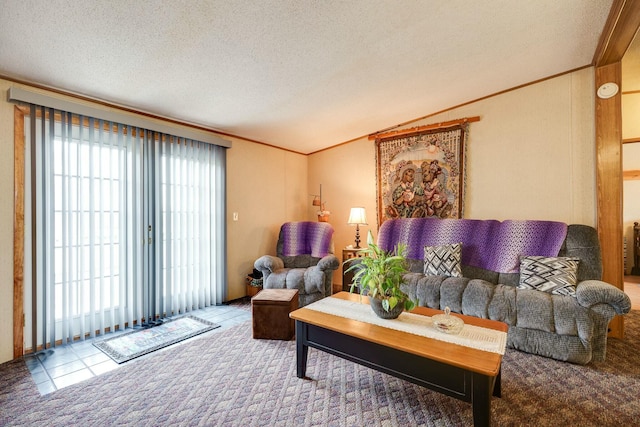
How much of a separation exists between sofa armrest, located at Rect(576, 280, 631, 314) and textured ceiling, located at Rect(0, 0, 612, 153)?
204 cm

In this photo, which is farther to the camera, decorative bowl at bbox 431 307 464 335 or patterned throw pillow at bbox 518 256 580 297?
patterned throw pillow at bbox 518 256 580 297

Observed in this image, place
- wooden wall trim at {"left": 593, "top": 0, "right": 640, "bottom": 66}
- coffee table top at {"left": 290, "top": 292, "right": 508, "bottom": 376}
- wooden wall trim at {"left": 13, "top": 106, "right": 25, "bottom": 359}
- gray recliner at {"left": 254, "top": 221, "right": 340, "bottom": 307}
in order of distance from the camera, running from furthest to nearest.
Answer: gray recliner at {"left": 254, "top": 221, "right": 340, "bottom": 307}
wooden wall trim at {"left": 13, "top": 106, "right": 25, "bottom": 359}
wooden wall trim at {"left": 593, "top": 0, "right": 640, "bottom": 66}
coffee table top at {"left": 290, "top": 292, "right": 508, "bottom": 376}

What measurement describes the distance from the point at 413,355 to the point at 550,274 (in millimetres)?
1843

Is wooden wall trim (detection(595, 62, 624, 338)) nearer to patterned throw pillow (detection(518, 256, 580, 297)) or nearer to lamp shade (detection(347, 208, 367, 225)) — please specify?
patterned throw pillow (detection(518, 256, 580, 297))

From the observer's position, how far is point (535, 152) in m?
3.23

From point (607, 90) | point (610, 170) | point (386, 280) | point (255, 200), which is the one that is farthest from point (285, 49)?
point (610, 170)

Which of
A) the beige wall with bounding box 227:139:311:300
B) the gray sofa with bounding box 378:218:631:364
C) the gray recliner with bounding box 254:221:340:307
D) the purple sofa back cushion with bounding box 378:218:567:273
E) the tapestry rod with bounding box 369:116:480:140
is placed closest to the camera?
the gray sofa with bounding box 378:218:631:364

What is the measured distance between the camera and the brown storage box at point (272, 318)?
272 centimetres

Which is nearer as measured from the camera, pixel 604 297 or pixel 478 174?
pixel 604 297

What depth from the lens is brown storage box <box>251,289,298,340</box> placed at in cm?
272

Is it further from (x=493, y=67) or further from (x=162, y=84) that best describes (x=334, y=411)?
(x=493, y=67)

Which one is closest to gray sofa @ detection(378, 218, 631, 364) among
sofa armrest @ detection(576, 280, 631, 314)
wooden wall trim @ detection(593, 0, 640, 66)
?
sofa armrest @ detection(576, 280, 631, 314)

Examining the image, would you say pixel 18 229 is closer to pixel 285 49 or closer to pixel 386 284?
pixel 285 49

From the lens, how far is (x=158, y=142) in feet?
10.5
